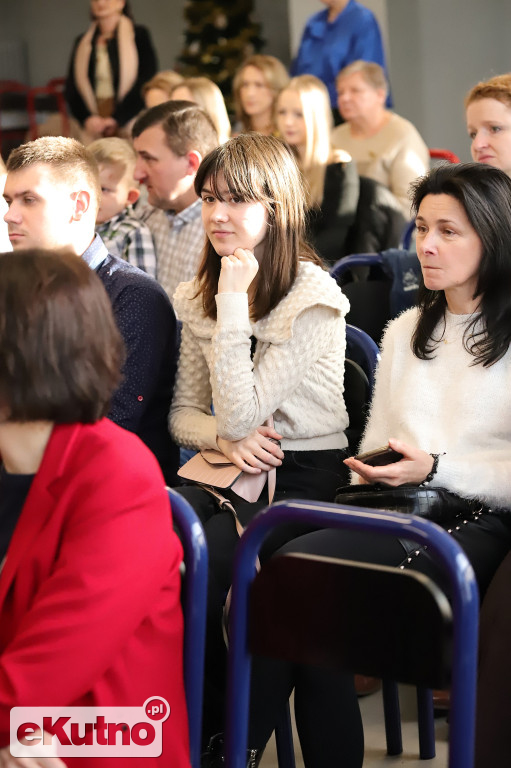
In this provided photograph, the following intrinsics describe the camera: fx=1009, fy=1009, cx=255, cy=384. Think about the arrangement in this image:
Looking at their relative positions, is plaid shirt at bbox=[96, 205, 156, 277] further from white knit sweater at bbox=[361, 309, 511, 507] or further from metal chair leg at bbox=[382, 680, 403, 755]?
metal chair leg at bbox=[382, 680, 403, 755]

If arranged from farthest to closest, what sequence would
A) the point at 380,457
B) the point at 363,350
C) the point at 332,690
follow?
the point at 363,350, the point at 380,457, the point at 332,690

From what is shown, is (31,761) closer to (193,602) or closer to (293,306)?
(193,602)

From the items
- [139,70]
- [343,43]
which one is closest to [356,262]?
[343,43]

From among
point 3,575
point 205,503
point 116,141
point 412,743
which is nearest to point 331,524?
point 3,575

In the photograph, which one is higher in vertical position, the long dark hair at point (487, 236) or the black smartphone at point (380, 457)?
the long dark hair at point (487, 236)

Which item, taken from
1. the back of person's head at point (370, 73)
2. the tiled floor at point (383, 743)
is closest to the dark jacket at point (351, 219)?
the back of person's head at point (370, 73)

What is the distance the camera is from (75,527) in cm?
126

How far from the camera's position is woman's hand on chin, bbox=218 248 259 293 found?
2.06 m

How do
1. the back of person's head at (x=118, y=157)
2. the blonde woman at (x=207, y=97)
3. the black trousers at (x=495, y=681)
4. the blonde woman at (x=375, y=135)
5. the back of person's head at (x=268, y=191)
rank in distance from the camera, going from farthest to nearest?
the blonde woman at (x=375, y=135) → the blonde woman at (x=207, y=97) → the back of person's head at (x=118, y=157) → the back of person's head at (x=268, y=191) → the black trousers at (x=495, y=681)

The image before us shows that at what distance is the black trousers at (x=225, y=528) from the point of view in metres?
1.80

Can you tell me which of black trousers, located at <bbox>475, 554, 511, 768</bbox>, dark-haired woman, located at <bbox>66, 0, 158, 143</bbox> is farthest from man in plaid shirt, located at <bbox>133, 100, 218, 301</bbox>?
dark-haired woman, located at <bbox>66, 0, 158, 143</bbox>

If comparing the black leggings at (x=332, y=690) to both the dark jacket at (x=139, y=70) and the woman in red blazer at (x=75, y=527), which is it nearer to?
the woman in red blazer at (x=75, y=527)

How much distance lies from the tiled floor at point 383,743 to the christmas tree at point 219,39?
576 cm

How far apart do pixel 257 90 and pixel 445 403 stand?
3.95 metres
